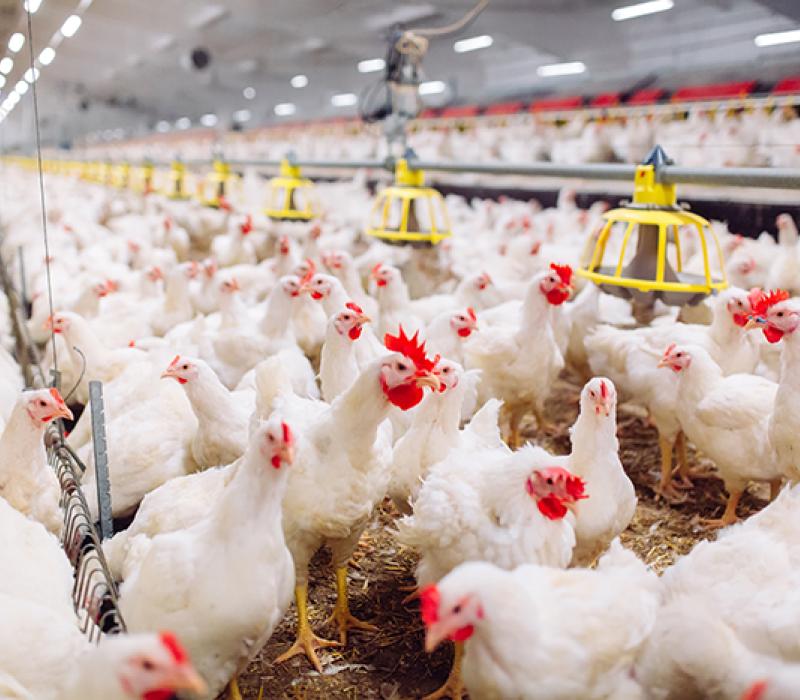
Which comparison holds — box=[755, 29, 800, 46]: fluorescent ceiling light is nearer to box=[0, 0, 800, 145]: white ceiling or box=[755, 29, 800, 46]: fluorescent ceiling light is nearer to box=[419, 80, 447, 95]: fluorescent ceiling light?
box=[0, 0, 800, 145]: white ceiling

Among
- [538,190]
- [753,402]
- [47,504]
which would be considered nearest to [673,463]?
[753,402]

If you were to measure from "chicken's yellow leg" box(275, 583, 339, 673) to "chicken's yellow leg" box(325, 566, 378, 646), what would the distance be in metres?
0.09

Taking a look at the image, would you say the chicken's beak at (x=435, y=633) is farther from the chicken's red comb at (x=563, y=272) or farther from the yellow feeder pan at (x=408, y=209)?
the yellow feeder pan at (x=408, y=209)

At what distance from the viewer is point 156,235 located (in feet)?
28.1

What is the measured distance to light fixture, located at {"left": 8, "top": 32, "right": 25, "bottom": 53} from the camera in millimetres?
3117

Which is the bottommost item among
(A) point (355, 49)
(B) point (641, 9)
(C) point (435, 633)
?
(C) point (435, 633)

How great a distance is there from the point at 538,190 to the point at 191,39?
5.22 m

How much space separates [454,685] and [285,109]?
756 inches

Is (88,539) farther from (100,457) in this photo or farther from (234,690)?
(234,690)

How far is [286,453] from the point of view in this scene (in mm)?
1818

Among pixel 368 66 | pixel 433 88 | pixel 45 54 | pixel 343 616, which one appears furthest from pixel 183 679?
pixel 433 88

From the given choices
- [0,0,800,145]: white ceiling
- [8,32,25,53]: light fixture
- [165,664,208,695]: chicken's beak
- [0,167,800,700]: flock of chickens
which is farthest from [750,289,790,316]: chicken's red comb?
[0,0,800,145]: white ceiling

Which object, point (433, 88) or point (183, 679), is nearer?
point (183, 679)

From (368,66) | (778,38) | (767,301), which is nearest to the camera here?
(767,301)
